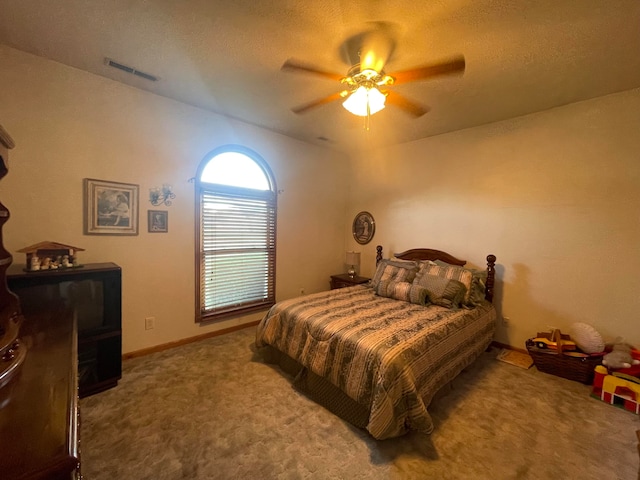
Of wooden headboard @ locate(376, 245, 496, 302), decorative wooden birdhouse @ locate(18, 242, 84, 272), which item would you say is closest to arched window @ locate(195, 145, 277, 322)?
decorative wooden birdhouse @ locate(18, 242, 84, 272)

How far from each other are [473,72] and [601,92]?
1405 millimetres

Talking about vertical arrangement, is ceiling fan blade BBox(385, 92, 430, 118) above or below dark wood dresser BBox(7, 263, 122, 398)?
above

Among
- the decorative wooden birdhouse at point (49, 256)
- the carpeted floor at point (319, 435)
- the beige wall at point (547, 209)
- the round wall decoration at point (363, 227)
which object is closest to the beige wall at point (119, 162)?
the decorative wooden birdhouse at point (49, 256)

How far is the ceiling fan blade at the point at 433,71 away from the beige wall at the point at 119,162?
7.60 ft

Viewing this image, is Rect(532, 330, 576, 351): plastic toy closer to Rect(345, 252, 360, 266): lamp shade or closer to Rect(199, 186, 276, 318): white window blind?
Rect(345, 252, 360, 266): lamp shade

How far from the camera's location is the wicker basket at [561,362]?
8.27 feet

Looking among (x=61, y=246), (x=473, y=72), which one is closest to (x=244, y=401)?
(x=61, y=246)

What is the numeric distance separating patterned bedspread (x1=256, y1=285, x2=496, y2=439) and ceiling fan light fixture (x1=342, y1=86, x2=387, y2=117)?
1.72 m

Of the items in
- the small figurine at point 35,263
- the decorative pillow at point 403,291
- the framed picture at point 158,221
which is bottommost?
the decorative pillow at point 403,291

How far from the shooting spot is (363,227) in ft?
15.6

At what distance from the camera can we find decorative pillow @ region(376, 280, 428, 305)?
294 centimetres

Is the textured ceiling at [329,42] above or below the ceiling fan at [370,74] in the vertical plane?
above

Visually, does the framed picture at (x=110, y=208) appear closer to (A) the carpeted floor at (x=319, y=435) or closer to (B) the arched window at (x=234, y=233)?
(B) the arched window at (x=234, y=233)

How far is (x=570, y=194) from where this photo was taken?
287 centimetres
